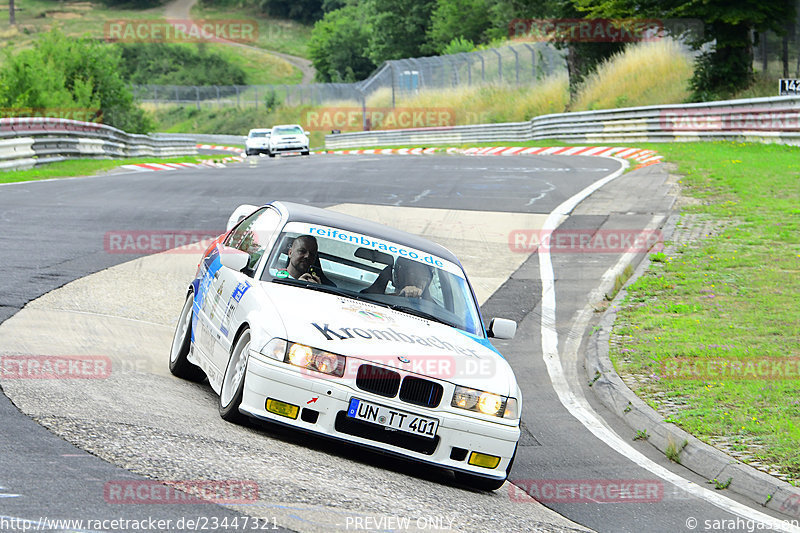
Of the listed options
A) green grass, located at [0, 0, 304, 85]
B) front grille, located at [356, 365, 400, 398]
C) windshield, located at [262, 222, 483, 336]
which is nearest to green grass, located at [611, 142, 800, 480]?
windshield, located at [262, 222, 483, 336]

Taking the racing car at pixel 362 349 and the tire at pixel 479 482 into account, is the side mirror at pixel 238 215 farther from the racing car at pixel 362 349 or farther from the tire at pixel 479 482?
the tire at pixel 479 482

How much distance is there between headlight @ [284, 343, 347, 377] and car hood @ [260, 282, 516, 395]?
4 centimetres

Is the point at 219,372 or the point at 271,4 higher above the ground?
the point at 271,4

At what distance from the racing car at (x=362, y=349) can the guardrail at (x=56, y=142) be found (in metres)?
18.9

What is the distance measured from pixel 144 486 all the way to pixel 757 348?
683 centimetres

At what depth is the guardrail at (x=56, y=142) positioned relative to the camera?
82.2 feet

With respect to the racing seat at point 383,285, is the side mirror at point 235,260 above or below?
above

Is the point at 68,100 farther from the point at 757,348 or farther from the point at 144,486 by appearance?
the point at 144,486

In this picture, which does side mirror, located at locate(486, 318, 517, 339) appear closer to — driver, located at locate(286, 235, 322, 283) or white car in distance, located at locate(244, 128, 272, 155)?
driver, located at locate(286, 235, 322, 283)

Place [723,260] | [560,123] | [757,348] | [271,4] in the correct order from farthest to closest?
[271,4], [560,123], [723,260], [757,348]

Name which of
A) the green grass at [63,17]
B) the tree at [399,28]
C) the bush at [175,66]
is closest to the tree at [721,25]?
the tree at [399,28]

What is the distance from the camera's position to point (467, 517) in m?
5.63

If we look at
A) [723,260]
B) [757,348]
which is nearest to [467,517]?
[757,348]

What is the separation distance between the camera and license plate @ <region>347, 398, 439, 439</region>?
6.21 m
